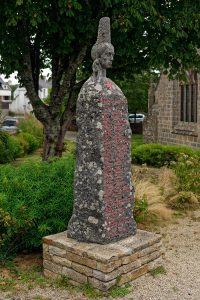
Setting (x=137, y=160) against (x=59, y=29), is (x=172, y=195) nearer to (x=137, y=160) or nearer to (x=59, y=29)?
(x=59, y=29)

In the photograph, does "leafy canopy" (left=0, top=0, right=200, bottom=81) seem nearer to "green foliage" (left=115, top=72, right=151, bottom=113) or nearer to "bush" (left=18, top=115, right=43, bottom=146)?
"bush" (left=18, top=115, right=43, bottom=146)

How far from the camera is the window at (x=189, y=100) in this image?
20309mm

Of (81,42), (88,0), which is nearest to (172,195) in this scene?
(81,42)

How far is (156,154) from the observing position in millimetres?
16859

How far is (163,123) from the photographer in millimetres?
22672

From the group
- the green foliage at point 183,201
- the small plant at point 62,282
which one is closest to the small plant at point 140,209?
the green foliage at point 183,201

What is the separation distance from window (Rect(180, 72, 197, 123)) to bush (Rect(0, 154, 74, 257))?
14.6 m

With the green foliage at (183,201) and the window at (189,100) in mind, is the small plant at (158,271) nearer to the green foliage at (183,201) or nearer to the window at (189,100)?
the green foliage at (183,201)

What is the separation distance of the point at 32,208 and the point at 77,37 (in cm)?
627

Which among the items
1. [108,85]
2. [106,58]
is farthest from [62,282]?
[106,58]

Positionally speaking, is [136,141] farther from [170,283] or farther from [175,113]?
[170,283]

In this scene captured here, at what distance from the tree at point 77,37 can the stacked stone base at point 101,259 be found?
218 inches

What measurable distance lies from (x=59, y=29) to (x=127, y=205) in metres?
6.24

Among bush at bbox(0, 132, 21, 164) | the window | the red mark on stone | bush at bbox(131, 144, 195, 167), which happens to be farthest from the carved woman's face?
the window
